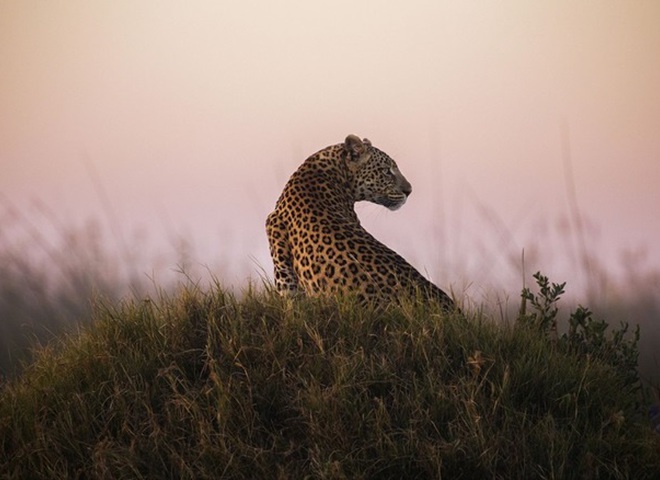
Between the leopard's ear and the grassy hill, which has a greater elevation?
the leopard's ear

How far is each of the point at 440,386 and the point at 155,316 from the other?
5.66 feet

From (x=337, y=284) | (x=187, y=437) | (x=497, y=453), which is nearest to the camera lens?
(x=497, y=453)

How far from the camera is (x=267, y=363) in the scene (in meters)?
4.91

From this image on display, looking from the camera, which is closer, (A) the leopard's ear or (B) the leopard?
(B) the leopard

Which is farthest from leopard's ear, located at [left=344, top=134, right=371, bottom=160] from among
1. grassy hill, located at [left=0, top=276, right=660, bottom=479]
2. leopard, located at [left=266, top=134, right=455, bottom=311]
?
grassy hill, located at [left=0, top=276, right=660, bottom=479]

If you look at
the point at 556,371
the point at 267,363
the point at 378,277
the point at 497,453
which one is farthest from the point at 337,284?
the point at 497,453

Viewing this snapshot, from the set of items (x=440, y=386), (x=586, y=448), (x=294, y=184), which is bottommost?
(x=586, y=448)

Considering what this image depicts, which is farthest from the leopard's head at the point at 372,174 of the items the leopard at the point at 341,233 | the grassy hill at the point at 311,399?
the grassy hill at the point at 311,399

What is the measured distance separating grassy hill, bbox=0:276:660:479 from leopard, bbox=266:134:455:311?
34 centimetres

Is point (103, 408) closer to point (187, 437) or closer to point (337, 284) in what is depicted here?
point (187, 437)

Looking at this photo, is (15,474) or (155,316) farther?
(155,316)

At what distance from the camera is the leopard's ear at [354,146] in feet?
23.0

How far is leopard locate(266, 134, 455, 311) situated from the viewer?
227 inches

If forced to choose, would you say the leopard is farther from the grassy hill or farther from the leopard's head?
the grassy hill
